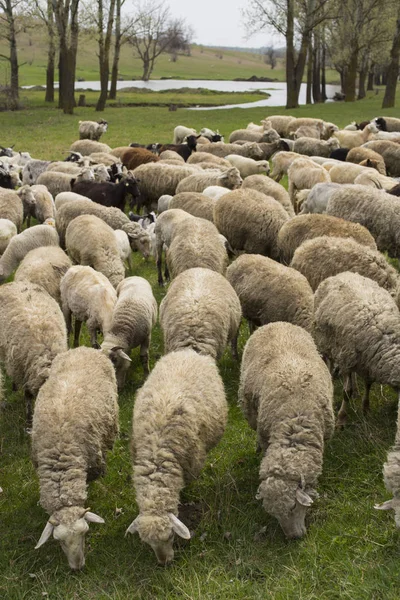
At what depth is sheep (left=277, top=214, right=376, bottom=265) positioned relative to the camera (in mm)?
8055

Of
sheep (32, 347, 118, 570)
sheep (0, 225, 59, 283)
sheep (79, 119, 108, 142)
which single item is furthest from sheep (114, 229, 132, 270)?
sheep (79, 119, 108, 142)

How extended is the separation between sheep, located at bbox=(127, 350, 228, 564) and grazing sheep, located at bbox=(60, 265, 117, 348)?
193 cm

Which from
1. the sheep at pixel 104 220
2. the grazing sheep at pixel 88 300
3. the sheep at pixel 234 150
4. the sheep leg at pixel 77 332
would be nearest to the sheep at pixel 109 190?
the sheep at pixel 104 220

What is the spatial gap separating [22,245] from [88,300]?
310 centimetres

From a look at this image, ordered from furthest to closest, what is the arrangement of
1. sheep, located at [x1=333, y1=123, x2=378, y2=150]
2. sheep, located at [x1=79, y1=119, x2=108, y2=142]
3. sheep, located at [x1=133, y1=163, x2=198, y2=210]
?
sheep, located at [x1=79, y1=119, x2=108, y2=142], sheep, located at [x1=333, y1=123, x2=378, y2=150], sheep, located at [x1=133, y1=163, x2=198, y2=210]

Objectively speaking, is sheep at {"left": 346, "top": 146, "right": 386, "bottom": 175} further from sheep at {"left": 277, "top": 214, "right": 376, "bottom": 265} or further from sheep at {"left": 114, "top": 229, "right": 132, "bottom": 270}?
sheep at {"left": 114, "top": 229, "right": 132, "bottom": 270}

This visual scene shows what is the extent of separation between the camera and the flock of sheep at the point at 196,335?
4453 millimetres

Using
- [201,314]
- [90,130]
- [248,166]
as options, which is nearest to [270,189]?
[248,166]

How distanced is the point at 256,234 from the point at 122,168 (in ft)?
18.9

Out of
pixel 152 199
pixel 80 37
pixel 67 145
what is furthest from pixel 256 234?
pixel 80 37

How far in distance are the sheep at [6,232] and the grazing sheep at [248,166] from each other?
7569mm

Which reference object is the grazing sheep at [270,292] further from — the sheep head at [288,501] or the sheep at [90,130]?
the sheep at [90,130]

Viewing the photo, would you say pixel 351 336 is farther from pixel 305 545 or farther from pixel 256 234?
pixel 256 234

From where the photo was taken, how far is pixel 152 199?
14.1m
